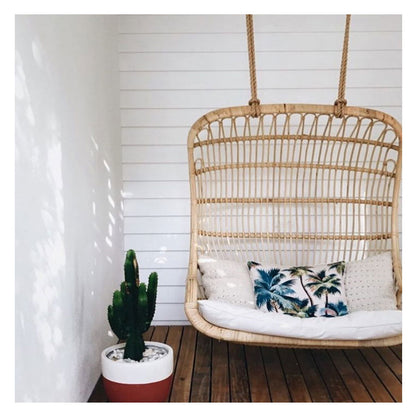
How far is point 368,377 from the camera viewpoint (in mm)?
2859

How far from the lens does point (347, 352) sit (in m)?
3.31

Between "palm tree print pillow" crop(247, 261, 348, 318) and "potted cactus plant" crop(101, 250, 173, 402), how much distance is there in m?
0.81

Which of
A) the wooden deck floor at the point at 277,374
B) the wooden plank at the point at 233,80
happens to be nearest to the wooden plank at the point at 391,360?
the wooden deck floor at the point at 277,374

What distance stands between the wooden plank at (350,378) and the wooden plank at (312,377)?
12 cm

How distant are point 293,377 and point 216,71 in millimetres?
2091

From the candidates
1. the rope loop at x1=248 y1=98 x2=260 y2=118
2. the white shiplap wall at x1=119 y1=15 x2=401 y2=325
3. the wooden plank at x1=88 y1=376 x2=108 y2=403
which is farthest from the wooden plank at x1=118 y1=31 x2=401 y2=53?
the wooden plank at x1=88 y1=376 x2=108 y2=403

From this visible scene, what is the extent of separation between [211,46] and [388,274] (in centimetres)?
193

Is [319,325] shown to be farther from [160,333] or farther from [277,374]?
[160,333]

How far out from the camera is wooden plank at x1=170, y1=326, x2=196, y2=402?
2609mm

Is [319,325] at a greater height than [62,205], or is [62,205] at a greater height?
[62,205]

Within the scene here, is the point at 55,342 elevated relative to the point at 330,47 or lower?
lower

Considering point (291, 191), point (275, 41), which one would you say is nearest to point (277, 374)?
point (291, 191)
